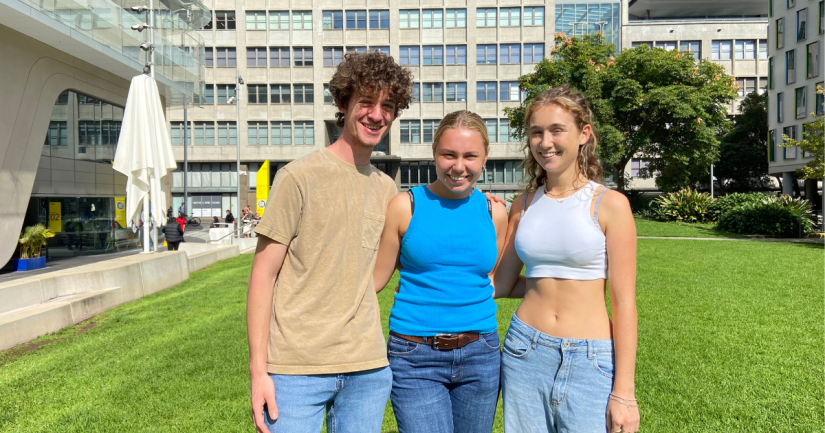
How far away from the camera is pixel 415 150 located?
4884 cm

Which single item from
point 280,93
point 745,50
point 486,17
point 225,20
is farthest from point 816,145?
point 225,20

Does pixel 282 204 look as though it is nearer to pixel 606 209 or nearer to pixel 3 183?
pixel 606 209

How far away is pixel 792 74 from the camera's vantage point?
129 feet

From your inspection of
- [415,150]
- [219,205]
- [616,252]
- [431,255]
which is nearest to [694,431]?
[616,252]

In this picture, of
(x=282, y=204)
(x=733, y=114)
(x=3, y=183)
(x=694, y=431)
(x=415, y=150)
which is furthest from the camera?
(x=733, y=114)

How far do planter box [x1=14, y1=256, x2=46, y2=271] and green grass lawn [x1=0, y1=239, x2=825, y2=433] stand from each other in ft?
21.3

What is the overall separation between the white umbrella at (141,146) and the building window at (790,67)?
4220cm

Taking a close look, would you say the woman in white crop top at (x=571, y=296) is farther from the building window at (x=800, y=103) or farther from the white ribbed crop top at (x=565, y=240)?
the building window at (x=800, y=103)

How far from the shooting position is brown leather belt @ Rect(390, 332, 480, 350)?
96.0 inches

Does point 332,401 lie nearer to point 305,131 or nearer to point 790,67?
point 790,67

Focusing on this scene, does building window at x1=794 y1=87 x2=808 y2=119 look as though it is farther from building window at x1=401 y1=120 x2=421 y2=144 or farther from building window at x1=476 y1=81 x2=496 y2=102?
Result: building window at x1=401 y1=120 x2=421 y2=144

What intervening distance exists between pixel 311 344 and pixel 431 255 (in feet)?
2.09

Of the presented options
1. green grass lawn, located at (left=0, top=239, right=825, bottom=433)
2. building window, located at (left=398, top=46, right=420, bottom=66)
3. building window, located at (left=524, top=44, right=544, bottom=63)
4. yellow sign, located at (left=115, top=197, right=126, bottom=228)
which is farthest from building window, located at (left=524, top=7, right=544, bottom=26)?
green grass lawn, located at (left=0, top=239, right=825, bottom=433)

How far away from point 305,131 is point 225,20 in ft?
38.7
